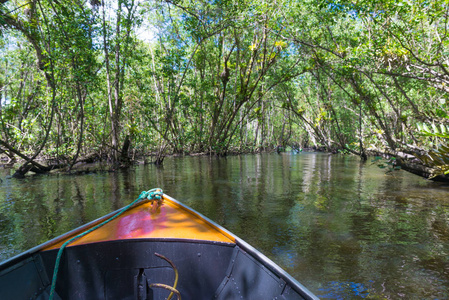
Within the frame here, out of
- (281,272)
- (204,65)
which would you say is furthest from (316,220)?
(204,65)

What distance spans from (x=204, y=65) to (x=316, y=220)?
17.6 metres

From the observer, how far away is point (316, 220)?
18.3 feet

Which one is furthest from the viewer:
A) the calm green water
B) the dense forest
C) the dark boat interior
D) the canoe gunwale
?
the dense forest

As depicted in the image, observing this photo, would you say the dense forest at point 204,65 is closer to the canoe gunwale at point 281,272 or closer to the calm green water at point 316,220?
the calm green water at point 316,220

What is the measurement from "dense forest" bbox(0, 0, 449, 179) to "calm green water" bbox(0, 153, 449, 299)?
1.25 metres

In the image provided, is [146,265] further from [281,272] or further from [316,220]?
[316,220]

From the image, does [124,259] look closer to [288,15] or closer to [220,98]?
[288,15]

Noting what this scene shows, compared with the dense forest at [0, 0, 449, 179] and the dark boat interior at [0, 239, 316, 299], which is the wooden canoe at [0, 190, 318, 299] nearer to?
the dark boat interior at [0, 239, 316, 299]

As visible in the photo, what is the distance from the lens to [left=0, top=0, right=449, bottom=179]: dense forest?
8.78 meters

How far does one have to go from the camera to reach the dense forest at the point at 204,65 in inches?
346

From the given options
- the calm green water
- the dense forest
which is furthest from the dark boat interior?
the dense forest

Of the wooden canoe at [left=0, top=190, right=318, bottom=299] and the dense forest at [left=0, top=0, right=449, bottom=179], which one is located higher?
the dense forest at [left=0, top=0, right=449, bottom=179]

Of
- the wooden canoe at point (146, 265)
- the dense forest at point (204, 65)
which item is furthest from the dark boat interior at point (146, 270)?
the dense forest at point (204, 65)

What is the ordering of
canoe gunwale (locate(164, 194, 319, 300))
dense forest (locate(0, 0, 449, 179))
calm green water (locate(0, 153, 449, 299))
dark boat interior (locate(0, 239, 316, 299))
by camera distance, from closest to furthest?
canoe gunwale (locate(164, 194, 319, 300)) < dark boat interior (locate(0, 239, 316, 299)) < calm green water (locate(0, 153, 449, 299)) < dense forest (locate(0, 0, 449, 179))
